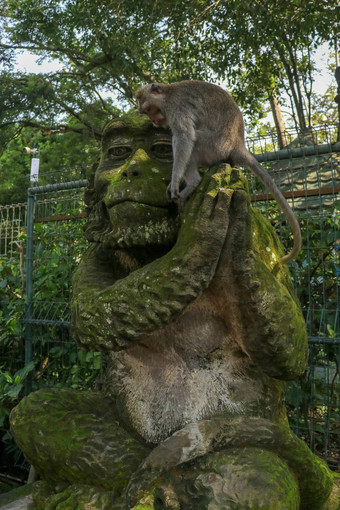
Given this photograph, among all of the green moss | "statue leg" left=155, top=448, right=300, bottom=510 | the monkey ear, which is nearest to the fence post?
the green moss

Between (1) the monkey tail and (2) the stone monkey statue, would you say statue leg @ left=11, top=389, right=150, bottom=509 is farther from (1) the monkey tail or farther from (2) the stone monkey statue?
(1) the monkey tail

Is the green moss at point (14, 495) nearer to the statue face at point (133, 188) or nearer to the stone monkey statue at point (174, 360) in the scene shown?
the stone monkey statue at point (174, 360)

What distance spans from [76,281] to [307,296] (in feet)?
7.41

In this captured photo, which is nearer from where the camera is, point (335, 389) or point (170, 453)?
point (170, 453)

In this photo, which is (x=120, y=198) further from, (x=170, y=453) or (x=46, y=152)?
(x=46, y=152)

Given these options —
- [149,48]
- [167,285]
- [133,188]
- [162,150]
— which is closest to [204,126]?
[162,150]

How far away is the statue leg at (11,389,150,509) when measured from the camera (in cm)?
208

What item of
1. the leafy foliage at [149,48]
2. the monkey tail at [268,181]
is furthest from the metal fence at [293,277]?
the leafy foliage at [149,48]

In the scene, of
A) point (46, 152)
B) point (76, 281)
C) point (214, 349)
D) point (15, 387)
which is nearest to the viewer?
point (214, 349)

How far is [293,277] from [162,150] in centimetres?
191

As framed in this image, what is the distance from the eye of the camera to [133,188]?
214 cm

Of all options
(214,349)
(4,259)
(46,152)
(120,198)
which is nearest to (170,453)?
(214,349)

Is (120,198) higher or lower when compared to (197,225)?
higher

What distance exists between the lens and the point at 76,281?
2.34 m
